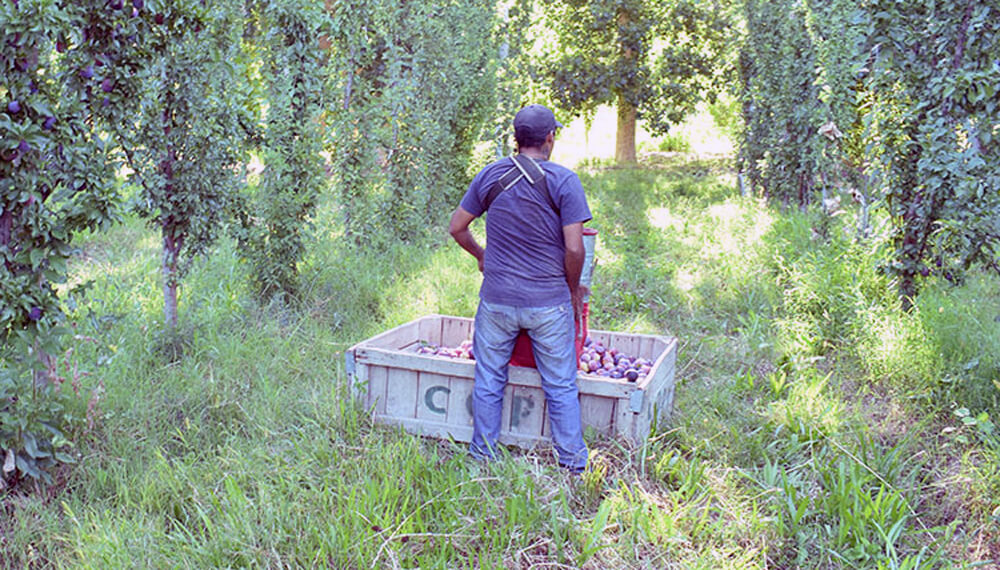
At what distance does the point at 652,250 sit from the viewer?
31.2 ft

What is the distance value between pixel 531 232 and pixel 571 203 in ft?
0.80

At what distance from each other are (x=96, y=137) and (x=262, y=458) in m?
1.72

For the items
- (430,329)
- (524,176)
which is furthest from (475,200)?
(430,329)

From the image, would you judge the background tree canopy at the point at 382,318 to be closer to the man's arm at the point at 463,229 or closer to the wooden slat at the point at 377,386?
the wooden slat at the point at 377,386

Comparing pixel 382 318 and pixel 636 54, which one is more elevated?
pixel 636 54

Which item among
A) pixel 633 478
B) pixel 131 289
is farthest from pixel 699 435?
pixel 131 289

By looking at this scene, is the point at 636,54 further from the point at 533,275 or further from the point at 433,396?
the point at 533,275

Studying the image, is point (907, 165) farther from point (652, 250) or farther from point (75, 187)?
point (75, 187)

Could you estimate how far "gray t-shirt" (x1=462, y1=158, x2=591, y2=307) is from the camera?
3785mm

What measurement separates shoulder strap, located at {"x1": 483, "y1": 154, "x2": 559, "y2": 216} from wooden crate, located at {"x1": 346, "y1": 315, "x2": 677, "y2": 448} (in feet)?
3.08

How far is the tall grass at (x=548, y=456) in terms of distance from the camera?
3.30 metres

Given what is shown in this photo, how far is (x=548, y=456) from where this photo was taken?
162 inches

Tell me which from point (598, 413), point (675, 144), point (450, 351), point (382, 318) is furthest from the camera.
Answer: point (675, 144)

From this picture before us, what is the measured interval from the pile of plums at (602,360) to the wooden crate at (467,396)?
0.54ft
